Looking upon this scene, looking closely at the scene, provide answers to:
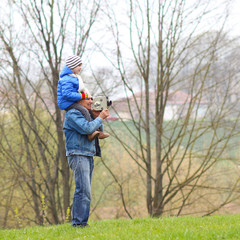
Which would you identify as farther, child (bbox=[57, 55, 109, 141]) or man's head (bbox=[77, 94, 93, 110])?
man's head (bbox=[77, 94, 93, 110])

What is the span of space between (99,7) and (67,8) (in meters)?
0.76

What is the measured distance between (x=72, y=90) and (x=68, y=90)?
0.06m

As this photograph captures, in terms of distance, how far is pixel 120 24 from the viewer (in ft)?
27.5

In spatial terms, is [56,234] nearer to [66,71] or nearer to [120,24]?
[66,71]

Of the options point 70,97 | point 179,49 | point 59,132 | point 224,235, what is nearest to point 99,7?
point 179,49

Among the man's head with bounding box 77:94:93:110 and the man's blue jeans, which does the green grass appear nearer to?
the man's blue jeans

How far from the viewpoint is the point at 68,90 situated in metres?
4.29

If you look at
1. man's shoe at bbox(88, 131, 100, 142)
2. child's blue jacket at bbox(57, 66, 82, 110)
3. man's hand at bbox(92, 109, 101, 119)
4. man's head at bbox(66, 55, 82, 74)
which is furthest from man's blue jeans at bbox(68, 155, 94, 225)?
man's head at bbox(66, 55, 82, 74)

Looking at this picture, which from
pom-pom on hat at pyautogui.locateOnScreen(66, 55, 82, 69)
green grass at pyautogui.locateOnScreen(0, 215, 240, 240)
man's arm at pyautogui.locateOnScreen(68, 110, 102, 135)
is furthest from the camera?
pom-pom on hat at pyautogui.locateOnScreen(66, 55, 82, 69)

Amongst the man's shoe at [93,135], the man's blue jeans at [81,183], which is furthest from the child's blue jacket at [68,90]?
the man's blue jeans at [81,183]

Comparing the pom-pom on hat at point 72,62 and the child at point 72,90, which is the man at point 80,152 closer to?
the child at point 72,90

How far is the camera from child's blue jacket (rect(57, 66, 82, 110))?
429 centimetres

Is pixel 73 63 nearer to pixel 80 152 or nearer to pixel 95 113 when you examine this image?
pixel 95 113

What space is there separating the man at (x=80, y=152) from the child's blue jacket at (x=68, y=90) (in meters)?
0.12
